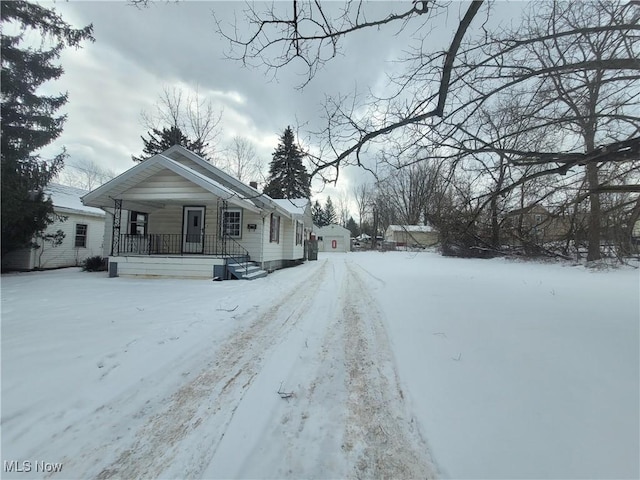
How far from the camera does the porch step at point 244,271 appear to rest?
34.0 ft

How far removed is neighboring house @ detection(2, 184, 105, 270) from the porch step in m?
8.85

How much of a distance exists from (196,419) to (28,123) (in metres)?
14.4

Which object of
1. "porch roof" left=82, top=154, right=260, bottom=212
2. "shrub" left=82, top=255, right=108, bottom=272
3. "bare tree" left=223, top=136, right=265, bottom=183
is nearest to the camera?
"porch roof" left=82, top=154, right=260, bottom=212

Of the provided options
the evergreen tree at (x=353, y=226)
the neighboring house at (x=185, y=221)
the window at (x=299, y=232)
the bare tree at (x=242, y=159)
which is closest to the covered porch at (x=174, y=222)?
the neighboring house at (x=185, y=221)

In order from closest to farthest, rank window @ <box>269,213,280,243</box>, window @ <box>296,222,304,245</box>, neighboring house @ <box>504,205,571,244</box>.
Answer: neighboring house @ <box>504,205,571,244</box> < window @ <box>269,213,280,243</box> < window @ <box>296,222,304,245</box>

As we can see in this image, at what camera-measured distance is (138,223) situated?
1265 cm

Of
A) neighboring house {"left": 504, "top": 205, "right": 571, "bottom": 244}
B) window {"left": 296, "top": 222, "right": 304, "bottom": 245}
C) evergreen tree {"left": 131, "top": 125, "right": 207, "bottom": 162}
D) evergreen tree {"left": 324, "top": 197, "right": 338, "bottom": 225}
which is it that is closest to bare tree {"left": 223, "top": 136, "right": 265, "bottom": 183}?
evergreen tree {"left": 131, "top": 125, "right": 207, "bottom": 162}

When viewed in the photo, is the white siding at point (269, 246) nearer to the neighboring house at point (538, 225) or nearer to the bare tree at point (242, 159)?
the neighboring house at point (538, 225)

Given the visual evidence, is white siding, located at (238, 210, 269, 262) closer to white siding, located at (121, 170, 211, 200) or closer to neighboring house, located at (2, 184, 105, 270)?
white siding, located at (121, 170, 211, 200)

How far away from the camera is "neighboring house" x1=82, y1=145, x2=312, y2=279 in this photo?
1030cm

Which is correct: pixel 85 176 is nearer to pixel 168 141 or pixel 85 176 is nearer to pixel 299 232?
pixel 168 141

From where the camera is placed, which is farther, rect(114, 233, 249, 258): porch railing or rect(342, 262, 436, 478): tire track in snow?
rect(114, 233, 249, 258): porch railing

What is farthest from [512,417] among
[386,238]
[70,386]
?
[386,238]

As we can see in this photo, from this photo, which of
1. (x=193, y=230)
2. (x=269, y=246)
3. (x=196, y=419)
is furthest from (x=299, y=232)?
(x=196, y=419)
